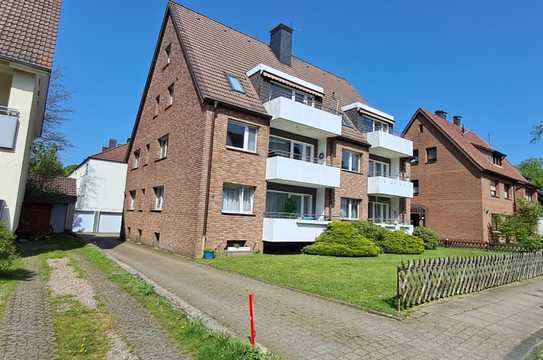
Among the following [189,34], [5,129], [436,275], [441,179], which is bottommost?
[436,275]

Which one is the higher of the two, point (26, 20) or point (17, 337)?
point (26, 20)

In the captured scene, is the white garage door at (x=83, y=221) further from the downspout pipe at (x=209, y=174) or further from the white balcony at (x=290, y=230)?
the white balcony at (x=290, y=230)

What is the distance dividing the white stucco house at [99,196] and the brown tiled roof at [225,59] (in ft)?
71.9

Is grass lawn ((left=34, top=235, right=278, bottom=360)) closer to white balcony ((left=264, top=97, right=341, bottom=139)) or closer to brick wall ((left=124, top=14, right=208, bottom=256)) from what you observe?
brick wall ((left=124, top=14, right=208, bottom=256))

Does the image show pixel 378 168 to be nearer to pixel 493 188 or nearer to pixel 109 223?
pixel 493 188

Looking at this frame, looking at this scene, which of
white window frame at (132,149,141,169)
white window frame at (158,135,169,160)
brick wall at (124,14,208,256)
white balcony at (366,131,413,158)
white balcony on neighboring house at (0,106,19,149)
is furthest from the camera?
white window frame at (132,149,141,169)

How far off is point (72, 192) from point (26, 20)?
827 inches

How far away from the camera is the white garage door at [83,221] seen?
33.6 meters

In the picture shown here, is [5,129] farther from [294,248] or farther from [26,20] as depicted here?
[294,248]

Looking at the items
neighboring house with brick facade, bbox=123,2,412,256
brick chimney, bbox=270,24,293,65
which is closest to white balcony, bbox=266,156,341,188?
neighboring house with brick facade, bbox=123,2,412,256

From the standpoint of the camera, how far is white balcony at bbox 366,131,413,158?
74.7 feet

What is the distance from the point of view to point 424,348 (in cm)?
536

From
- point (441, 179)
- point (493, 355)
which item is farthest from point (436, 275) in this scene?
point (441, 179)

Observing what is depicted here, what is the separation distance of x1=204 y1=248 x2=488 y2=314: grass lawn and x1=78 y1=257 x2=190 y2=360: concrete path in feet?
13.9
